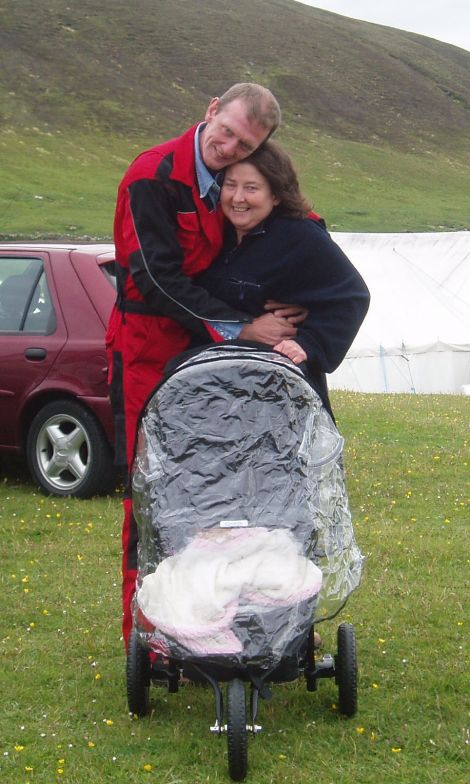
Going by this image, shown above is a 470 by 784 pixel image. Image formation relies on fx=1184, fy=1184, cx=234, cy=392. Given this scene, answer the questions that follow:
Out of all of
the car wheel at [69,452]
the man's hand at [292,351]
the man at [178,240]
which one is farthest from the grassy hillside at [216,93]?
the man's hand at [292,351]

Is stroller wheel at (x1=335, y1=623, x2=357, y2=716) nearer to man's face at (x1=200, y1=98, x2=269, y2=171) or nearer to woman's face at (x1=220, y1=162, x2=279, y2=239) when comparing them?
woman's face at (x1=220, y1=162, x2=279, y2=239)

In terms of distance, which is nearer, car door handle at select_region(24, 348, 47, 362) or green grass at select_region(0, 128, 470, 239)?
car door handle at select_region(24, 348, 47, 362)

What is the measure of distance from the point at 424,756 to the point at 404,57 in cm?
10464

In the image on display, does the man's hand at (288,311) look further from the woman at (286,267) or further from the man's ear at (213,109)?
the man's ear at (213,109)

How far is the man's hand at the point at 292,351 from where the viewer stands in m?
4.28

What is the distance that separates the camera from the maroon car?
7.84m

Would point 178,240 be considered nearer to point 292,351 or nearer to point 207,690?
point 292,351

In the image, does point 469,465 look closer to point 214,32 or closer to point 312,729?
point 312,729

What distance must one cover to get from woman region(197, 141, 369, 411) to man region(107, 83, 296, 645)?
0.22ft

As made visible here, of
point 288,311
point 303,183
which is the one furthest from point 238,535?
point 303,183

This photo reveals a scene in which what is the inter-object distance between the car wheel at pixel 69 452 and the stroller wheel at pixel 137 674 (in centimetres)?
357

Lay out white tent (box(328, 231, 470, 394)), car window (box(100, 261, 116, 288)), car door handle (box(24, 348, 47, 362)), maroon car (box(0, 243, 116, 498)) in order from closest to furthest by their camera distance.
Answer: maroon car (box(0, 243, 116, 498)), car door handle (box(24, 348, 47, 362)), car window (box(100, 261, 116, 288)), white tent (box(328, 231, 470, 394))

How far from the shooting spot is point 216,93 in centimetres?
8162

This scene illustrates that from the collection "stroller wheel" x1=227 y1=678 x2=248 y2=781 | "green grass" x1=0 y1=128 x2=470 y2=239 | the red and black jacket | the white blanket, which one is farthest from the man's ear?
"green grass" x1=0 y1=128 x2=470 y2=239
